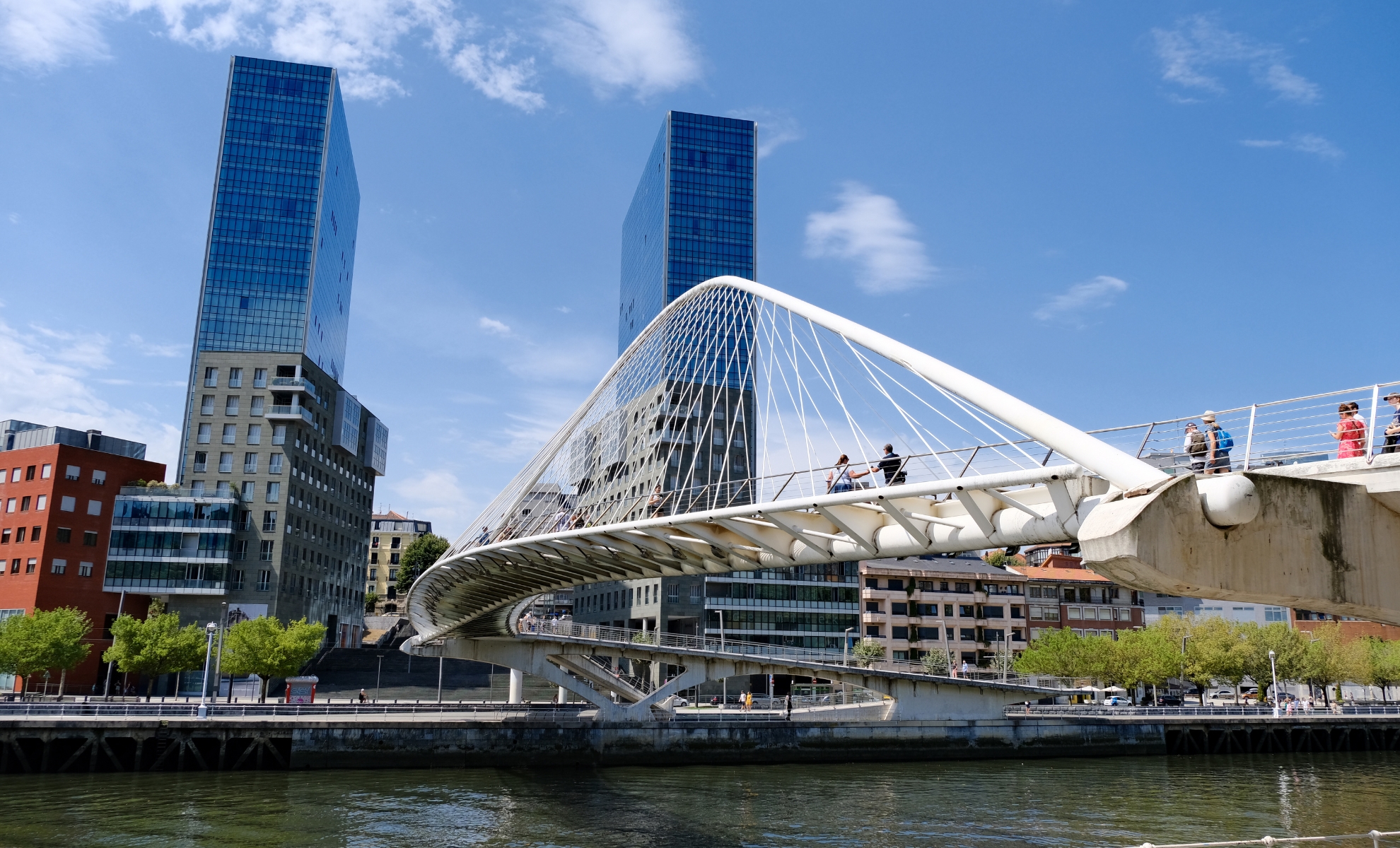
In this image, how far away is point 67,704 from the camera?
43.4 metres

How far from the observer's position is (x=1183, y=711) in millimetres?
59625

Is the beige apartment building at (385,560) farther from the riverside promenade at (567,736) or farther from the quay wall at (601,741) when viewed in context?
the quay wall at (601,741)

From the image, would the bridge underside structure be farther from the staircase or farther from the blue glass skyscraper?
the blue glass skyscraper

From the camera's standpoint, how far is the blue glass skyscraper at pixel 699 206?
13200 cm

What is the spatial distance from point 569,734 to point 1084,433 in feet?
124

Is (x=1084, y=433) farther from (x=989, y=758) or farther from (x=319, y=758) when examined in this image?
(x=989, y=758)

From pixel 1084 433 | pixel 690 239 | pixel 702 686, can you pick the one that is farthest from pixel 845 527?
pixel 690 239

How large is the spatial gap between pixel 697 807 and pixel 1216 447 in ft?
86.1

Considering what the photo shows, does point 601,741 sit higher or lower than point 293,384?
lower

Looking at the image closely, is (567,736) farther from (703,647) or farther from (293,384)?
(293,384)

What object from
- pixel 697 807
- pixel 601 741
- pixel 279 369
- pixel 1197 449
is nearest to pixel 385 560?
pixel 279 369

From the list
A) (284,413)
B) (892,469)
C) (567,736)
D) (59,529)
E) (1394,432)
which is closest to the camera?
(1394,432)

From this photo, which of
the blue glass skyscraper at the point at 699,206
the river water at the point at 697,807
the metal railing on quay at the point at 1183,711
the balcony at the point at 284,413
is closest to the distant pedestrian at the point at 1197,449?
the river water at the point at 697,807

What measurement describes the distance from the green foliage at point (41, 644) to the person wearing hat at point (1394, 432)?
6688 cm
